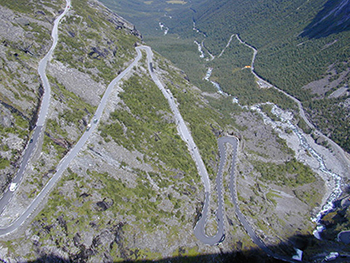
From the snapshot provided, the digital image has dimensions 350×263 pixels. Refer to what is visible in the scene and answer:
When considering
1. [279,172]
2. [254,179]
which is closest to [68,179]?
[254,179]

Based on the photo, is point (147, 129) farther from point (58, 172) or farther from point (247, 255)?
point (247, 255)

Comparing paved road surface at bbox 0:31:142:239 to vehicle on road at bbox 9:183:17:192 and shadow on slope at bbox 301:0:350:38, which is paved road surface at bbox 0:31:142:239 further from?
shadow on slope at bbox 301:0:350:38

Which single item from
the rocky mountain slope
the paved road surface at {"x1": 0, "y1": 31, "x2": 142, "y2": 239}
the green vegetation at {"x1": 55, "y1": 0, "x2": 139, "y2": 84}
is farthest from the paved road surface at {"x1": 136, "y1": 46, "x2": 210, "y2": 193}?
the paved road surface at {"x1": 0, "y1": 31, "x2": 142, "y2": 239}

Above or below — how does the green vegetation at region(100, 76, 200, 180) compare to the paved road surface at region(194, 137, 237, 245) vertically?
above

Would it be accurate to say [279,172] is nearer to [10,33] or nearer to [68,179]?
[68,179]

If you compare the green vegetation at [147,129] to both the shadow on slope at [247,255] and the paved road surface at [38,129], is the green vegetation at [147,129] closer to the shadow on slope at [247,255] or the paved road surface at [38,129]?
the paved road surface at [38,129]
